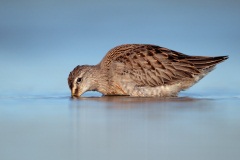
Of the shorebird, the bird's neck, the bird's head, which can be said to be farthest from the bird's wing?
the bird's head

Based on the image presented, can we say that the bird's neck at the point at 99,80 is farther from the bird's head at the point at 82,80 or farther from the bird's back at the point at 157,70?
the bird's back at the point at 157,70

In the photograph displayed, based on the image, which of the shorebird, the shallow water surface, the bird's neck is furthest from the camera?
the bird's neck

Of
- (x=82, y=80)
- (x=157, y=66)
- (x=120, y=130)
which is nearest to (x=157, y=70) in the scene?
(x=157, y=66)

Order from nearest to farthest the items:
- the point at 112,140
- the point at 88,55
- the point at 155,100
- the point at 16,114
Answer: the point at 112,140 → the point at 16,114 → the point at 155,100 → the point at 88,55

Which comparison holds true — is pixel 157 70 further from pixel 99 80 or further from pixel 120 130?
pixel 120 130

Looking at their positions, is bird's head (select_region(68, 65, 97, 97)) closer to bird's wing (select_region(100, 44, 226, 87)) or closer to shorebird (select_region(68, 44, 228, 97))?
shorebird (select_region(68, 44, 228, 97))

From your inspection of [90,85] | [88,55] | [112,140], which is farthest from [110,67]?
[112,140]

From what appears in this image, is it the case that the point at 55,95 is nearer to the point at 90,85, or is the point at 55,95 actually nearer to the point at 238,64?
the point at 90,85
